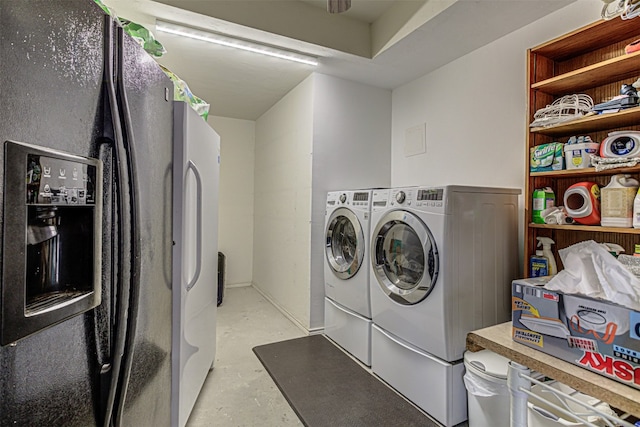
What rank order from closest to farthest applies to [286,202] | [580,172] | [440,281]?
[580,172] < [440,281] < [286,202]

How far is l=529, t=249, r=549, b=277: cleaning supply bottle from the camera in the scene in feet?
5.90

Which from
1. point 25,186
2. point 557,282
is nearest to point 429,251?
point 557,282

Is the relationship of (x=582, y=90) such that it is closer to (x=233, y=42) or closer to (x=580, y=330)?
(x=580, y=330)

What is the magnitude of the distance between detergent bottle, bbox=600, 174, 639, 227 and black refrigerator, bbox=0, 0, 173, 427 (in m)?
2.09

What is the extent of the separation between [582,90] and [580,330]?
1.53 meters

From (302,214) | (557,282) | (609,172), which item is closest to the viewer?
(557,282)

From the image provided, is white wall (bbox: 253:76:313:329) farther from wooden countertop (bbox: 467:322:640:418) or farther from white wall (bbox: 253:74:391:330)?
wooden countertop (bbox: 467:322:640:418)

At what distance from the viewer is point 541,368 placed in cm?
102

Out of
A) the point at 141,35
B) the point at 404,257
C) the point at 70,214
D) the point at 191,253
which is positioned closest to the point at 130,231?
the point at 70,214

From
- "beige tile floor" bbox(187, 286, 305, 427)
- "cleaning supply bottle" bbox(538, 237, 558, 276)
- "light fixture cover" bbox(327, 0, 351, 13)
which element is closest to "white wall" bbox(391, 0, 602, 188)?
"cleaning supply bottle" bbox(538, 237, 558, 276)

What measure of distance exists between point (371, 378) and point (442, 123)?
2210 mm

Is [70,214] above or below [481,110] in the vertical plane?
below

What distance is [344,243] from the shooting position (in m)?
2.76

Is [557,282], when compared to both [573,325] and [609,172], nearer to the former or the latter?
[573,325]
